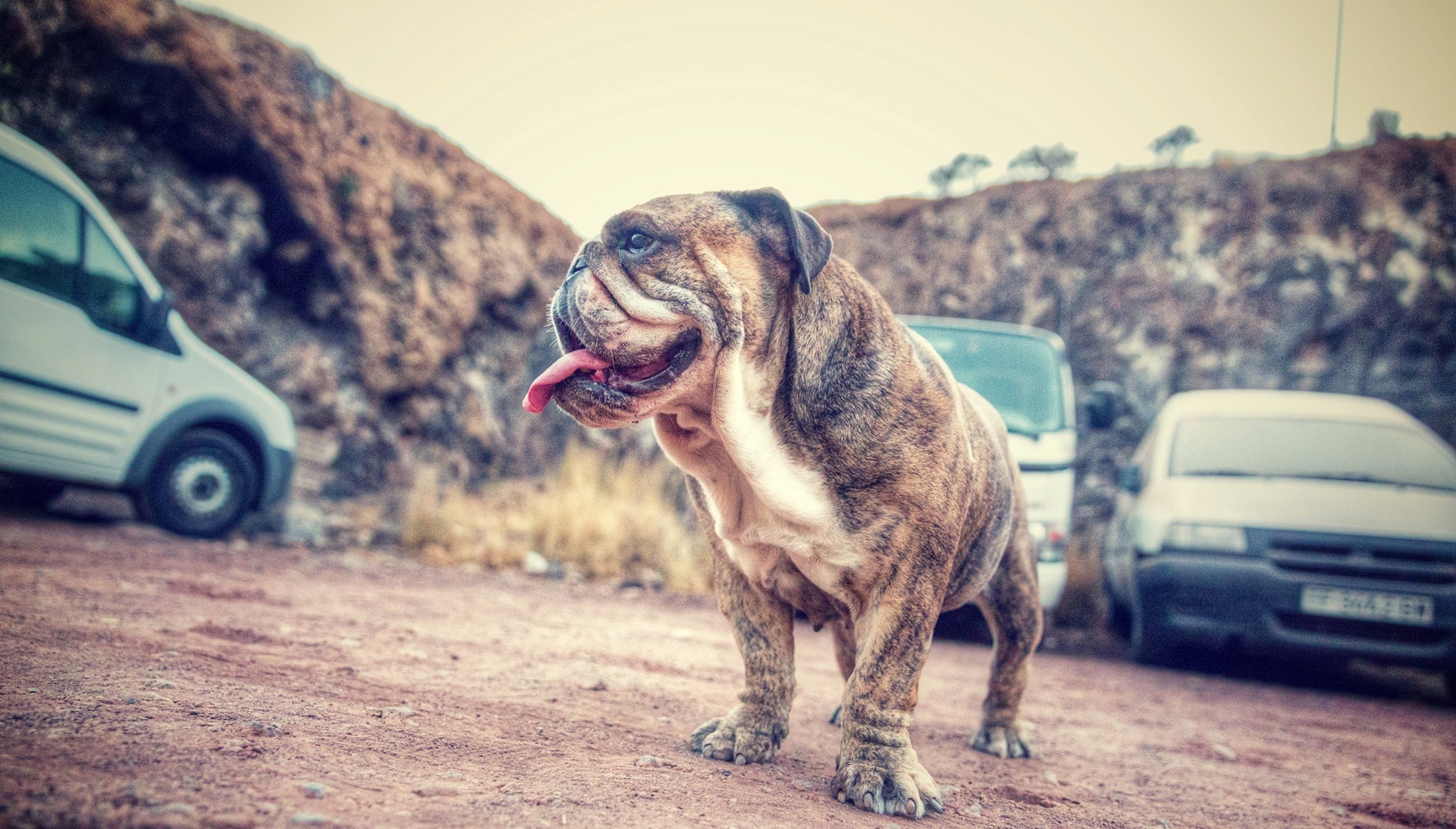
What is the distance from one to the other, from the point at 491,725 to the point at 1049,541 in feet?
15.7

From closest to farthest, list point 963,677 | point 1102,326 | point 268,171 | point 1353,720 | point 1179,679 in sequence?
1. point 1353,720
2. point 963,677
3. point 1179,679
4. point 268,171
5. point 1102,326

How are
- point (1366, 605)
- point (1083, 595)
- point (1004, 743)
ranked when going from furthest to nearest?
point (1083, 595) < point (1366, 605) < point (1004, 743)

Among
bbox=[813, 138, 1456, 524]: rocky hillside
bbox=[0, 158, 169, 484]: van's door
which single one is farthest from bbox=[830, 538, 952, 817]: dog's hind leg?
bbox=[813, 138, 1456, 524]: rocky hillside

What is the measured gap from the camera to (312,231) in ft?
34.7

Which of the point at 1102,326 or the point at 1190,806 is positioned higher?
the point at 1102,326

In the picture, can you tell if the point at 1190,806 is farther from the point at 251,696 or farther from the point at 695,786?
the point at 251,696

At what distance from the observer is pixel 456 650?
3963mm

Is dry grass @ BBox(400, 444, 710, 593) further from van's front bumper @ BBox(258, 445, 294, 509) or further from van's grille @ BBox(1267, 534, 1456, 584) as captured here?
van's grille @ BBox(1267, 534, 1456, 584)

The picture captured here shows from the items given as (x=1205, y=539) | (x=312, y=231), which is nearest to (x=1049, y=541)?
(x=1205, y=539)

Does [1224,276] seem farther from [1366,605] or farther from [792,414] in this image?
[792,414]

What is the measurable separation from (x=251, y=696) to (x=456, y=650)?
59.4 inches

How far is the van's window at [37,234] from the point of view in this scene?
573 cm

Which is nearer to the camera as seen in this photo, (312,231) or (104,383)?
(104,383)

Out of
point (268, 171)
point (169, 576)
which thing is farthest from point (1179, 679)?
point (268, 171)
